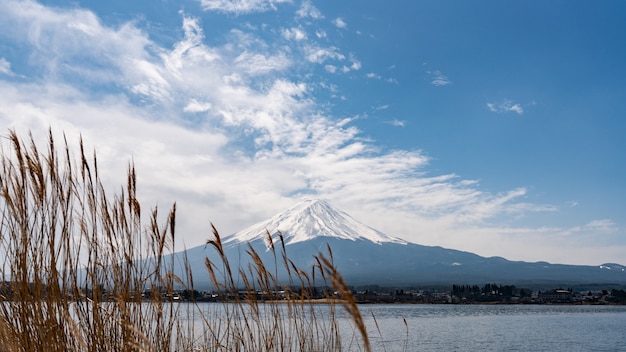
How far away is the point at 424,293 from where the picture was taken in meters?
85.1

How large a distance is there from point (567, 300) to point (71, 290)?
8822 cm

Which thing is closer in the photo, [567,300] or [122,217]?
[122,217]

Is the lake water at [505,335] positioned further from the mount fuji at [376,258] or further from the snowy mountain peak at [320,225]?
the snowy mountain peak at [320,225]

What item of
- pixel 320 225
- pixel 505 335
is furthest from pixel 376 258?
pixel 505 335

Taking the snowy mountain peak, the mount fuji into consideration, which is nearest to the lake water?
the mount fuji

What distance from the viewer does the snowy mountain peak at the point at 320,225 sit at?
17262 cm

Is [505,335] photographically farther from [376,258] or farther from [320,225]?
[320,225]

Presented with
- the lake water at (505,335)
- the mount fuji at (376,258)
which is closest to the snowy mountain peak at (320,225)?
the mount fuji at (376,258)

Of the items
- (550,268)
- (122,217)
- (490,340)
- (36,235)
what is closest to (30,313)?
(36,235)

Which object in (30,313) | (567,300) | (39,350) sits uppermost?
(30,313)

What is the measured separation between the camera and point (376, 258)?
159 metres

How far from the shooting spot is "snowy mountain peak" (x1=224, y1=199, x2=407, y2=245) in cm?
17262

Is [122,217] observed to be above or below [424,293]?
above

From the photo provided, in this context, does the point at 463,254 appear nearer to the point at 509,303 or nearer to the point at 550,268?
the point at 550,268
